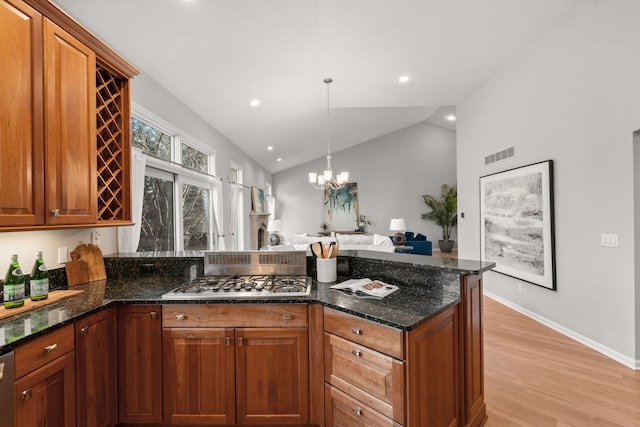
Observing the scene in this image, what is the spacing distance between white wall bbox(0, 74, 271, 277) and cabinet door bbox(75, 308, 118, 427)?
63cm

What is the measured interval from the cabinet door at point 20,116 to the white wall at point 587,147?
413cm

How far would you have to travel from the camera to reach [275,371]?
5.70 ft

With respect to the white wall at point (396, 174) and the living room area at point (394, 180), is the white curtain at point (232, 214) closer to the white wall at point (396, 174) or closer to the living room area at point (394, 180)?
the living room area at point (394, 180)

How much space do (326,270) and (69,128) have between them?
171 cm

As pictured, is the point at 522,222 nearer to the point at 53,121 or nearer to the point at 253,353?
the point at 253,353

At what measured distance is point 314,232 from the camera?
10.5 meters

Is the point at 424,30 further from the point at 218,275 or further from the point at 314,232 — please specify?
the point at 314,232

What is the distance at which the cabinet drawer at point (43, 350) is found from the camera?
124 cm

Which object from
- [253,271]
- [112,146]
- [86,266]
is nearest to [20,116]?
[112,146]

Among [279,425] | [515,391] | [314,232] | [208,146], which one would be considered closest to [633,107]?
[515,391]

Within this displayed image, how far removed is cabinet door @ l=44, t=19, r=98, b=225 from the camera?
1575 mm

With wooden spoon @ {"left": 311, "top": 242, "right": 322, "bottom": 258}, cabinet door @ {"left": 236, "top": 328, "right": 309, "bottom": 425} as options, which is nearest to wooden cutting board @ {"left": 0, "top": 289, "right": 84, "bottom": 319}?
cabinet door @ {"left": 236, "top": 328, "right": 309, "bottom": 425}

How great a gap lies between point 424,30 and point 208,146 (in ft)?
10.9

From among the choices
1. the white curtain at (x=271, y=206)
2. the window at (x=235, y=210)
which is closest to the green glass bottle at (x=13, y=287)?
the window at (x=235, y=210)
